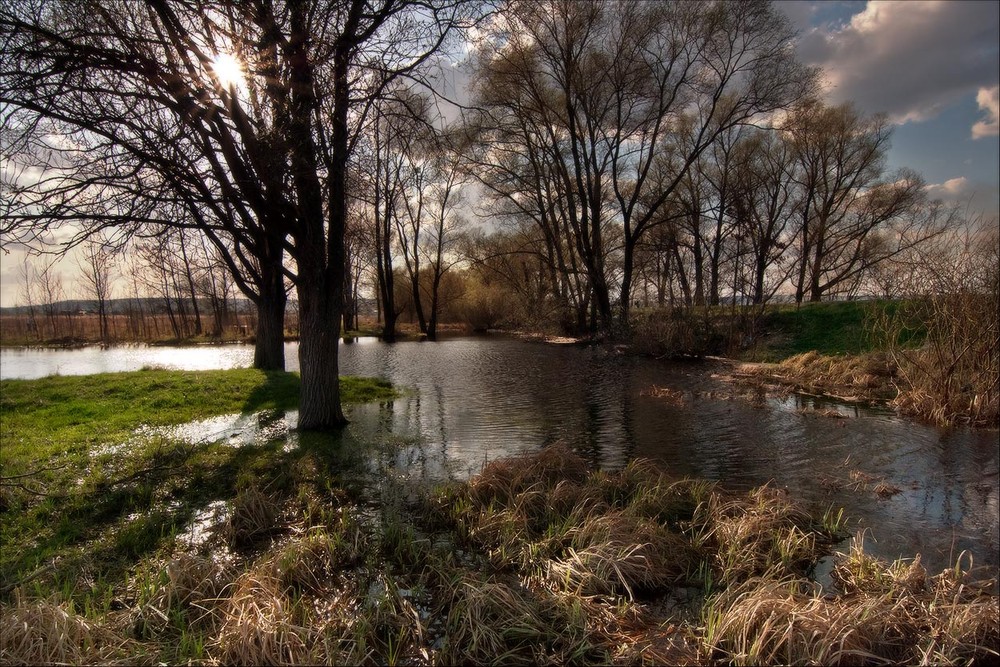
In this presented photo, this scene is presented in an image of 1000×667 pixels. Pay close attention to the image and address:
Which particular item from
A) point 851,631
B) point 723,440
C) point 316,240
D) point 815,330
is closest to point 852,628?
point 851,631

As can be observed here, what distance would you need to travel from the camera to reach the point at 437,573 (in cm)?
420

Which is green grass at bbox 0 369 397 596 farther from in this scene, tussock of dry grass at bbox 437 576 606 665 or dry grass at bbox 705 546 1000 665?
dry grass at bbox 705 546 1000 665

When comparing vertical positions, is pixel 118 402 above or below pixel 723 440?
above

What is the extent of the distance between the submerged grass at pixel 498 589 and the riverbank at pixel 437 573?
17 mm

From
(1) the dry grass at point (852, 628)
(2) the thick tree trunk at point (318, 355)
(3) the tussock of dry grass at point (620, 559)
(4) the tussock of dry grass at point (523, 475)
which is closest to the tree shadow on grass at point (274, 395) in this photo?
(2) the thick tree trunk at point (318, 355)

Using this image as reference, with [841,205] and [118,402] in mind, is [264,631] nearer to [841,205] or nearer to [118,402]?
[118,402]

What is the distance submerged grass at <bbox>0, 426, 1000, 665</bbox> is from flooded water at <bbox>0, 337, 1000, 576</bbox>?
105 cm

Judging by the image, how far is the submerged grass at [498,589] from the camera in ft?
10.5

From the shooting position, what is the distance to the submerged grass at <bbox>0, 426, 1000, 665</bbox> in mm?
3209

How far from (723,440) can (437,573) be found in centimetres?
609

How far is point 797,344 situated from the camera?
19.0 m

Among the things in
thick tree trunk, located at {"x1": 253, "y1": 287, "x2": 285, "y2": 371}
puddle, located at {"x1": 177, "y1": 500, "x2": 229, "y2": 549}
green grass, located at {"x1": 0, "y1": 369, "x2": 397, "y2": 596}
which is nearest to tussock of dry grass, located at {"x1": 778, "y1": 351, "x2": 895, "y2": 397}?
green grass, located at {"x1": 0, "y1": 369, "x2": 397, "y2": 596}

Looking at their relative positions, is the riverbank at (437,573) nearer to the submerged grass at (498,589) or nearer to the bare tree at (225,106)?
the submerged grass at (498,589)

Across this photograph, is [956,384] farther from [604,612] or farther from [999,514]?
[604,612]
